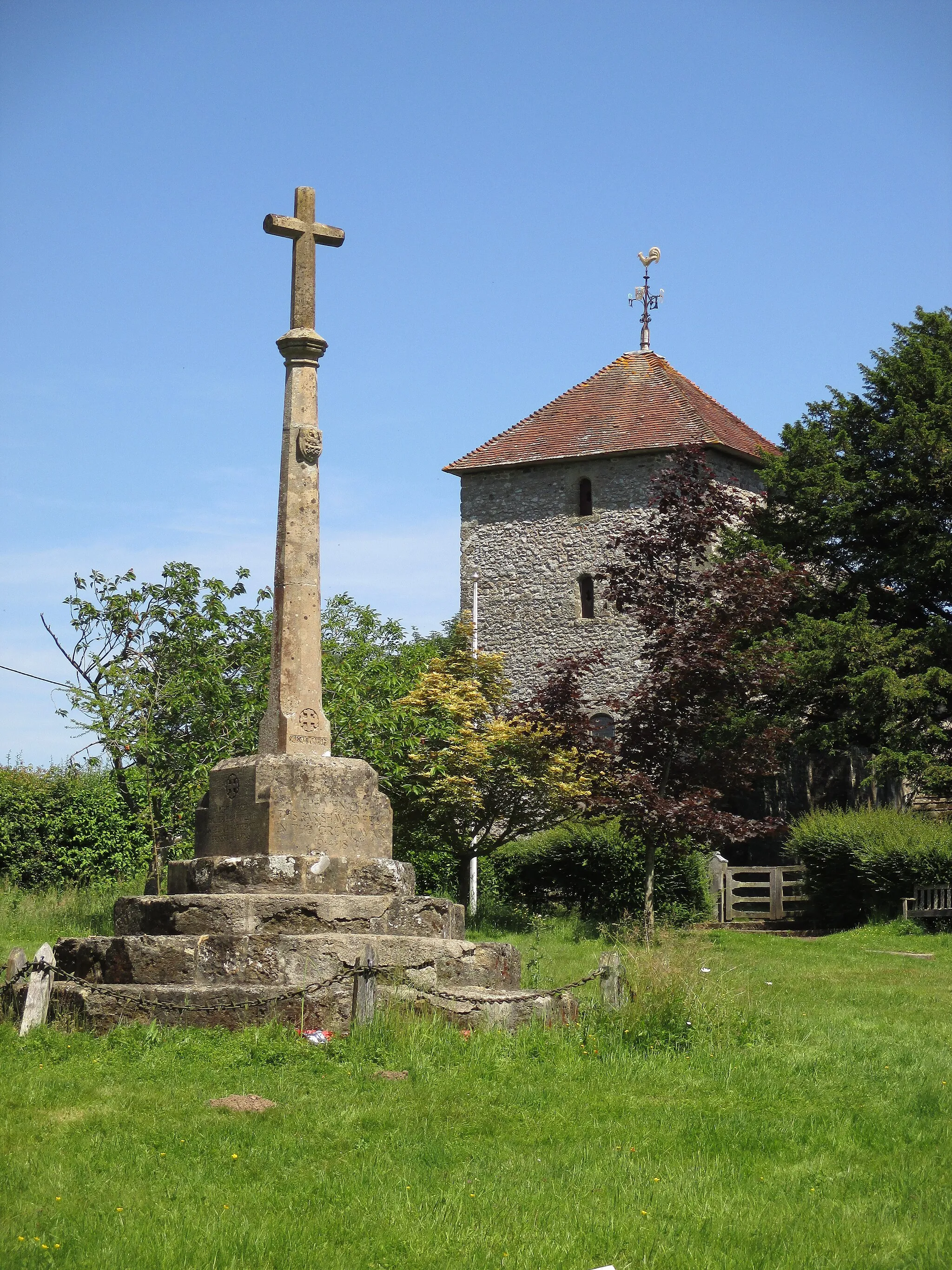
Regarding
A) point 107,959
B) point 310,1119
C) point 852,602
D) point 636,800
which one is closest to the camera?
point 310,1119

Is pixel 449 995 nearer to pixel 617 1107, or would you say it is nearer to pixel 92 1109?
pixel 617 1107

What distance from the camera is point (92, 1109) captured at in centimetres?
695

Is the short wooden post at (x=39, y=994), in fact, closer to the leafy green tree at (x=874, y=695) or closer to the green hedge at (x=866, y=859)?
the green hedge at (x=866, y=859)

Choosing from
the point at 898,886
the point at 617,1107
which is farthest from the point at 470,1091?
the point at 898,886

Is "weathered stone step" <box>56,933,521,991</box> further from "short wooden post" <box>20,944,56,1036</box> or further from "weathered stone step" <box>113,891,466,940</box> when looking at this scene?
"short wooden post" <box>20,944,56,1036</box>

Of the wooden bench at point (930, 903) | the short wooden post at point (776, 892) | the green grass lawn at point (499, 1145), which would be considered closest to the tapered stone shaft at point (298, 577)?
the green grass lawn at point (499, 1145)

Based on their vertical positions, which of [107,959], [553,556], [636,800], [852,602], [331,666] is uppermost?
[553,556]

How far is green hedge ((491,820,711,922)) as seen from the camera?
22828 mm

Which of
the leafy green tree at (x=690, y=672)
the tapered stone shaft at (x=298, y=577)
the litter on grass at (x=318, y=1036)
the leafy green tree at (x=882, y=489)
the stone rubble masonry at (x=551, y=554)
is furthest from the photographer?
the stone rubble masonry at (x=551, y=554)

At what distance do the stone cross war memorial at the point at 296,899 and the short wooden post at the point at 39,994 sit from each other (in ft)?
0.59

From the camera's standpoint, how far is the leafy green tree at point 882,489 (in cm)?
2800

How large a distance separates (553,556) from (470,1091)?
28460 millimetres

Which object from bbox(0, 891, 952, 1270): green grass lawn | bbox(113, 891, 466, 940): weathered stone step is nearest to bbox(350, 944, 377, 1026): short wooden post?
bbox(0, 891, 952, 1270): green grass lawn

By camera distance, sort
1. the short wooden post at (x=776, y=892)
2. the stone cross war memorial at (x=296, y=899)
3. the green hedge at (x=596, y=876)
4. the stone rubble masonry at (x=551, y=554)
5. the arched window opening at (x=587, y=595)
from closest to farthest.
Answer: the stone cross war memorial at (x=296, y=899) < the green hedge at (x=596, y=876) < the short wooden post at (x=776, y=892) < the stone rubble masonry at (x=551, y=554) < the arched window opening at (x=587, y=595)
